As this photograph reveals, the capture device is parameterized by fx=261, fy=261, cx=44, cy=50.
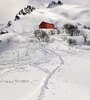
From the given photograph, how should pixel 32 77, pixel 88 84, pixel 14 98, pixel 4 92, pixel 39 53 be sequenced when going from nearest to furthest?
1. pixel 14 98
2. pixel 4 92
3. pixel 88 84
4. pixel 32 77
5. pixel 39 53

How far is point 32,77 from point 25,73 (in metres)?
2.80

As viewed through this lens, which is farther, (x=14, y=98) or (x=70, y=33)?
(x=70, y=33)

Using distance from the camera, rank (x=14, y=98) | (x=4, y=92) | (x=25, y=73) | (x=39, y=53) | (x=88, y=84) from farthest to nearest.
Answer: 1. (x=39, y=53)
2. (x=25, y=73)
3. (x=88, y=84)
4. (x=4, y=92)
5. (x=14, y=98)

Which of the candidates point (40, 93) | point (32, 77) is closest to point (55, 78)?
point (32, 77)

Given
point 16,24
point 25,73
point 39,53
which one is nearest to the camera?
point 25,73

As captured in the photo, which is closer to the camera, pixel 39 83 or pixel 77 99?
pixel 77 99

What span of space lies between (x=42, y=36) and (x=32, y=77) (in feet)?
165

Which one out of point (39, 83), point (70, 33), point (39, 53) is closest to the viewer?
point (39, 83)

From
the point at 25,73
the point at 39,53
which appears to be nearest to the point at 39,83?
the point at 25,73

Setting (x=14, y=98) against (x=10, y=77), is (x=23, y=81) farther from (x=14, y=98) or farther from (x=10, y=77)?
(x=14, y=98)

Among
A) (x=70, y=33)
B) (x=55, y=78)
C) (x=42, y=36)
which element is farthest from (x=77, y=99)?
(x=70, y=33)

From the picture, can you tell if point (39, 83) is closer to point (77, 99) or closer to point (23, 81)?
point (23, 81)

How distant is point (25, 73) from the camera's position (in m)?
32.1

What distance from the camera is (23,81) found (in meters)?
27.2
